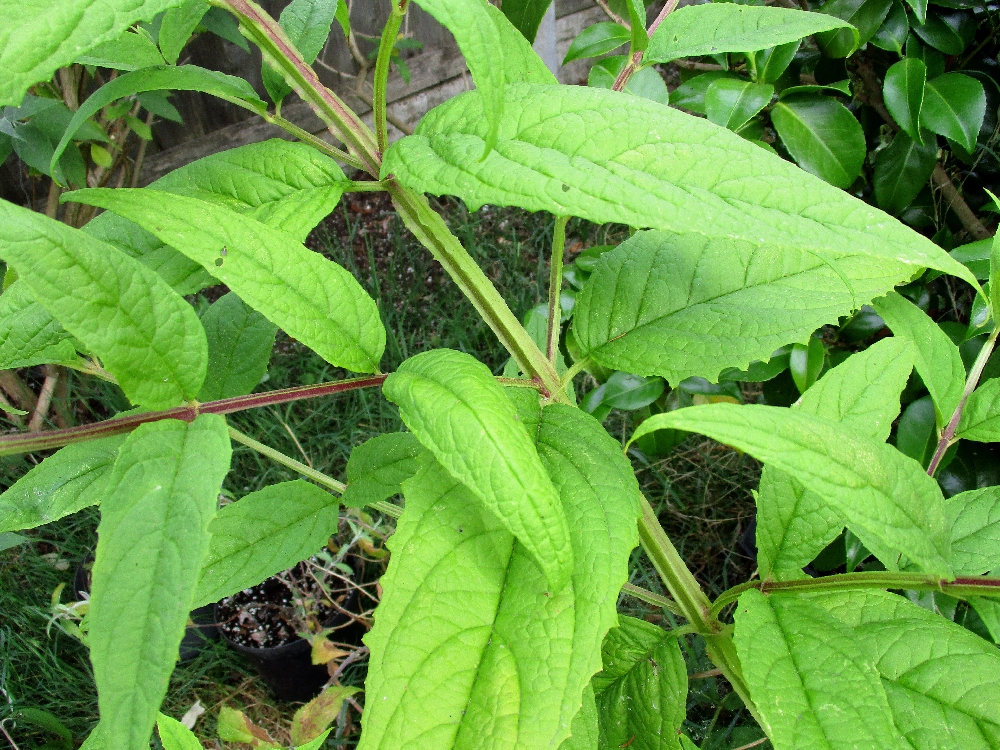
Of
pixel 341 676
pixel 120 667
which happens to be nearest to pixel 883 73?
pixel 120 667

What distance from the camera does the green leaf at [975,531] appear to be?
0.72 m

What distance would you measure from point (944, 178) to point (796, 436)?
1.49 metres

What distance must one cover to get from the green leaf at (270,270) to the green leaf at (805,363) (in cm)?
101

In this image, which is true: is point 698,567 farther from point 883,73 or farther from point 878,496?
point 878,496

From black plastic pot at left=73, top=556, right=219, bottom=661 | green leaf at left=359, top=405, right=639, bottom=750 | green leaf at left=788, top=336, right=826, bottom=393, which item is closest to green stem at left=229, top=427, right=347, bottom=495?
green leaf at left=359, top=405, right=639, bottom=750

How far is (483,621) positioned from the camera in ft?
1.87

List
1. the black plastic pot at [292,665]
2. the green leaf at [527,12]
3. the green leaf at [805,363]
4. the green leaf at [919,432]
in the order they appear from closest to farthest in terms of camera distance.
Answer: the green leaf at [527,12] < the green leaf at [919,432] < the green leaf at [805,363] < the black plastic pot at [292,665]

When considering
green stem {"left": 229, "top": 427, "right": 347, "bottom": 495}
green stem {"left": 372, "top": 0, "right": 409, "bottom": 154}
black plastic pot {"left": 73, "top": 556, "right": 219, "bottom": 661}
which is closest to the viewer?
green stem {"left": 372, "top": 0, "right": 409, "bottom": 154}

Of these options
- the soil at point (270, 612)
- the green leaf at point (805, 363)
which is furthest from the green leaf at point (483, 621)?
the soil at point (270, 612)

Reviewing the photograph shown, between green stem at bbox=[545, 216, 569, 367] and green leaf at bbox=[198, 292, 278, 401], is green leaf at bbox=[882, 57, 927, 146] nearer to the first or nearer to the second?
green stem at bbox=[545, 216, 569, 367]

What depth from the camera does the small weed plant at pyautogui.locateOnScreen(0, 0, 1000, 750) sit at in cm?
49

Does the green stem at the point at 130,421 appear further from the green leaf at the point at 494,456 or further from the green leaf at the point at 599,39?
the green leaf at the point at 599,39

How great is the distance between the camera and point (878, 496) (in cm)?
54

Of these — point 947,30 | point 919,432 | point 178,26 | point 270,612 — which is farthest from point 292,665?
point 947,30
